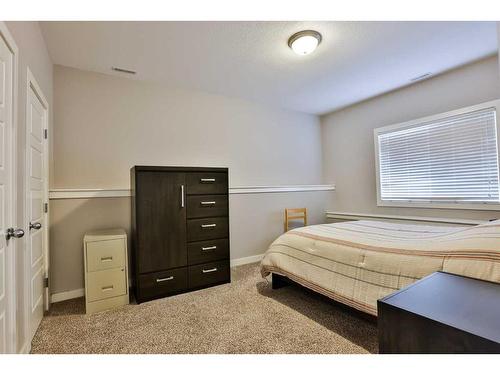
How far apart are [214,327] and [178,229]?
3.28ft

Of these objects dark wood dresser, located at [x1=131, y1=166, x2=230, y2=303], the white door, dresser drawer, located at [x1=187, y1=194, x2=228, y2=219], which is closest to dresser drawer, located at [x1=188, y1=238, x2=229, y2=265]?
dark wood dresser, located at [x1=131, y1=166, x2=230, y2=303]

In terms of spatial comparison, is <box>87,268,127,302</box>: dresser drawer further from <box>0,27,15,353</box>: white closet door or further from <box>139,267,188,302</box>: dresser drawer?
<box>0,27,15,353</box>: white closet door

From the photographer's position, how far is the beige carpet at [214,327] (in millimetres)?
1608

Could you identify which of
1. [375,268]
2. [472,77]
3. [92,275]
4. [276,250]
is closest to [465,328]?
[375,268]

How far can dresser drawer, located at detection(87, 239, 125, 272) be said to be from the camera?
6.99 ft

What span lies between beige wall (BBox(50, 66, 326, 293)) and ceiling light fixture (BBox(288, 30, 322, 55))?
1477 mm

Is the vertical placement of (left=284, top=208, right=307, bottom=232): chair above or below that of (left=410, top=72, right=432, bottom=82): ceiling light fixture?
below

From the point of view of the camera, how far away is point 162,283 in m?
2.39

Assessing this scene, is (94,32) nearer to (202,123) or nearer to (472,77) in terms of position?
(202,123)

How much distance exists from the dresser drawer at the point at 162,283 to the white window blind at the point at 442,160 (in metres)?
2.99

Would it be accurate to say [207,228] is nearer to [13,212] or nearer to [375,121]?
[13,212]

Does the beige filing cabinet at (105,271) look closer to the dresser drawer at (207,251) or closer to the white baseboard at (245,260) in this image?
the dresser drawer at (207,251)

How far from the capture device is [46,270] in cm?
224
